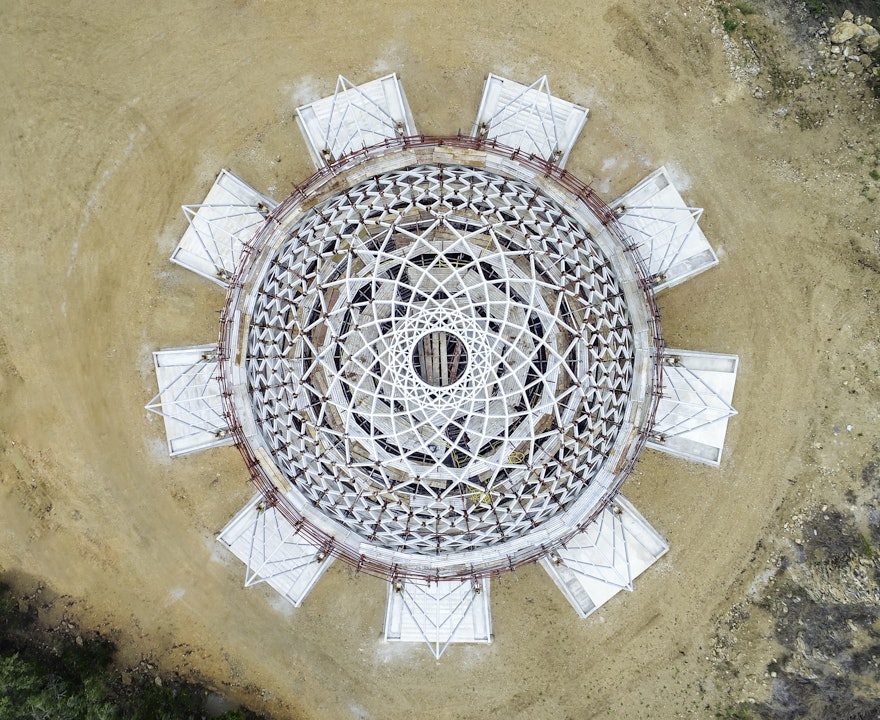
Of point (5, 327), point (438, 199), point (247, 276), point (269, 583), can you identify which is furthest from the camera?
point (5, 327)

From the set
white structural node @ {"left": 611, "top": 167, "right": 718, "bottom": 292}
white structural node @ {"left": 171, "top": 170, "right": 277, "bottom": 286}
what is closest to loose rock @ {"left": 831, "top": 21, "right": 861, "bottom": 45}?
white structural node @ {"left": 611, "top": 167, "right": 718, "bottom": 292}

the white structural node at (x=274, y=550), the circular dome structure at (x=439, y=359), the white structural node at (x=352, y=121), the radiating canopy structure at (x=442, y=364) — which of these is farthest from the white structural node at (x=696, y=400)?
the white structural node at (x=274, y=550)

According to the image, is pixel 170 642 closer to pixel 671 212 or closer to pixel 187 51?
pixel 187 51

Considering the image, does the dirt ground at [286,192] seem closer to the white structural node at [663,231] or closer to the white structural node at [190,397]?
the white structural node at [663,231]

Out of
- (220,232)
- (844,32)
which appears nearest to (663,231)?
(844,32)

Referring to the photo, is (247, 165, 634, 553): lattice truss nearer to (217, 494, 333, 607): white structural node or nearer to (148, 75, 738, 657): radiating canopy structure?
(148, 75, 738, 657): radiating canopy structure

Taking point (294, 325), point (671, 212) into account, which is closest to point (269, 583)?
point (294, 325)
